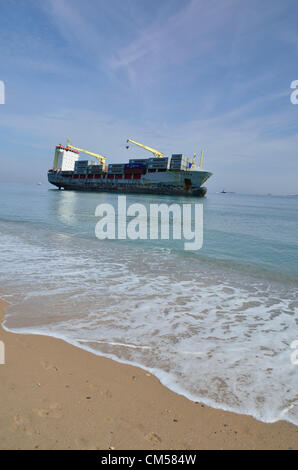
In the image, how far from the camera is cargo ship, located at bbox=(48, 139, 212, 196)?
239 ft

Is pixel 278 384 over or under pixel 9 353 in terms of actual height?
under

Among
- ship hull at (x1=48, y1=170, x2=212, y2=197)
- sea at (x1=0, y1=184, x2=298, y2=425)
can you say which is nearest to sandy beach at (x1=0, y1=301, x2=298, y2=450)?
sea at (x1=0, y1=184, x2=298, y2=425)

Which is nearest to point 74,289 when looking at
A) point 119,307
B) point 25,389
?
point 119,307

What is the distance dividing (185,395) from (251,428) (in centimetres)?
60

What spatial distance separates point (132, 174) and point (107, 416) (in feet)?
267

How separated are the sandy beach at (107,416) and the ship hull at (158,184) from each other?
235ft

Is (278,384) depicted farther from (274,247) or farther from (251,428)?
(274,247)

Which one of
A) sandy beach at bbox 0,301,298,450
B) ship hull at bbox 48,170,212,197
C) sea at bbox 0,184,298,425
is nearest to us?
sandy beach at bbox 0,301,298,450

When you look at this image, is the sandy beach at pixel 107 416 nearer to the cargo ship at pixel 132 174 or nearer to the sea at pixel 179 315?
the sea at pixel 179 315

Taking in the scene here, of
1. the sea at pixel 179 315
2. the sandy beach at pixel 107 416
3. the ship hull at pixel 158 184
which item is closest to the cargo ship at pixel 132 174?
the ship hull at pixel 158 184

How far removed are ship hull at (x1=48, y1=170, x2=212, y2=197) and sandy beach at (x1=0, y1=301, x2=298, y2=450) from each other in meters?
71.6

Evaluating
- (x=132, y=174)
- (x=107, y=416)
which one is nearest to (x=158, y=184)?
(x=132, y=174)

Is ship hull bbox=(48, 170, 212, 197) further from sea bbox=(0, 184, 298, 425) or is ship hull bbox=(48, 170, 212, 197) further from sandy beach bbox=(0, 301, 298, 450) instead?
sandy beach bbox=(0, 301, 298, 450)
